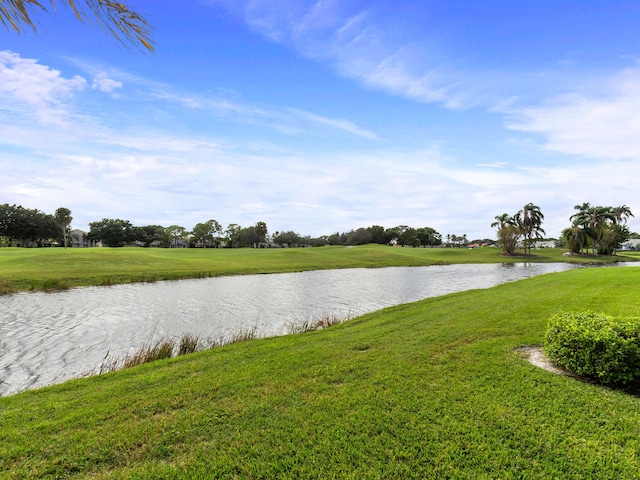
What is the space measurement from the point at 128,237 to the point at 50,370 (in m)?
107

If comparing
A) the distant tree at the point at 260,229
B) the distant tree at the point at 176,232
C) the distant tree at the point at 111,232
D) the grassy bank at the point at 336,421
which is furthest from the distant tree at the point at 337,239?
the grassy bank at the point at 336,421

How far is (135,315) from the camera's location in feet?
47.4

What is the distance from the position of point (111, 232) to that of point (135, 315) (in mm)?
98920

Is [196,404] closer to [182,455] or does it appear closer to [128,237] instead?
[182,455]

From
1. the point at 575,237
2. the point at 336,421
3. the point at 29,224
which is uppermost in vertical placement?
the point at 29,224

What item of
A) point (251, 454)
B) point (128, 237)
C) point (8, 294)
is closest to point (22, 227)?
point (128, 237)

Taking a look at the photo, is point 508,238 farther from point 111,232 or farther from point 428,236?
point 111,232

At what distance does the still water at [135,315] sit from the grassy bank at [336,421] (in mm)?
3396

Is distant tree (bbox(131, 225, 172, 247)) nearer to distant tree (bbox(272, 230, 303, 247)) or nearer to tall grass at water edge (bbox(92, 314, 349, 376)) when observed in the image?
distant tree (bbox(272, 230, 303, 247))

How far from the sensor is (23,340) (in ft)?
34.4

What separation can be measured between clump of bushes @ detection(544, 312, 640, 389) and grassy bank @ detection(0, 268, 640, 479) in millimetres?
312

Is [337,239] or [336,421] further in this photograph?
[337,239]

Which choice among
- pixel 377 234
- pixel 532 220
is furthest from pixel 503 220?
pixel 377 234

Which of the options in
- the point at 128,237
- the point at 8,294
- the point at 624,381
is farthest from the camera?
the point at 128,237
